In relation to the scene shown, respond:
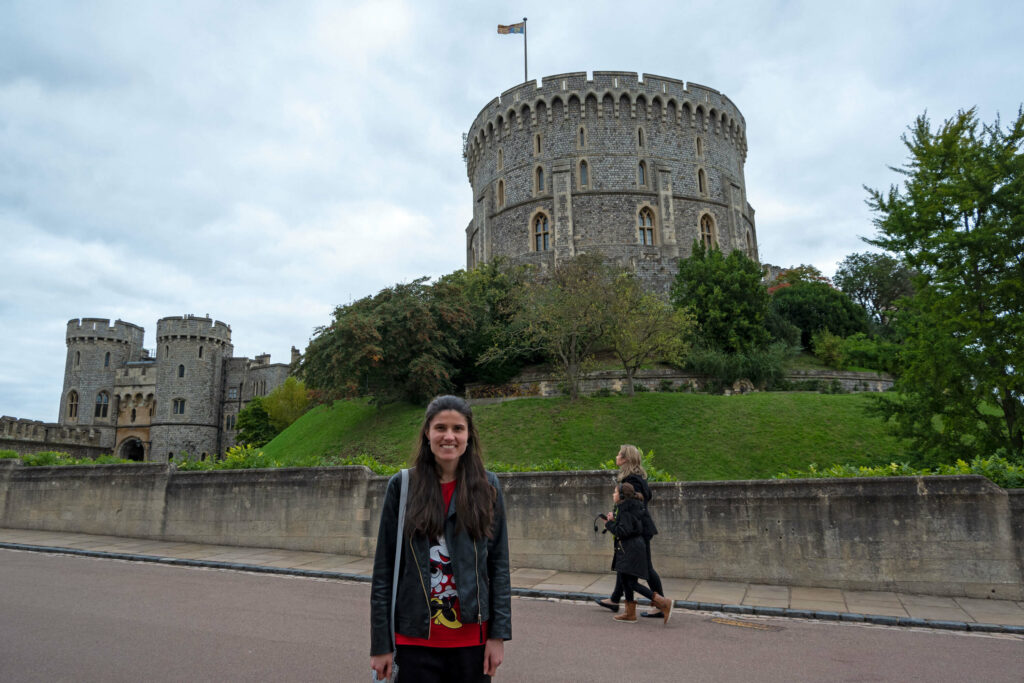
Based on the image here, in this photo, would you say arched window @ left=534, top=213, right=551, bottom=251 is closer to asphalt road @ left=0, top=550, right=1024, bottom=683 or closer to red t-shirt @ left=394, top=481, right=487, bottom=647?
asphalt road @ left=0, top=550, right=1024, bottom=683

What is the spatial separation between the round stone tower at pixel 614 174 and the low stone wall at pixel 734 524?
3371 centimetres

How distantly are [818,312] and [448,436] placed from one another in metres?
42.7

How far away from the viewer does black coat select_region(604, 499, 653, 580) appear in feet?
23.6

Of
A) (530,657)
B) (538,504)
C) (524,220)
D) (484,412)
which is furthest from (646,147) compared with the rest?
(530,657)

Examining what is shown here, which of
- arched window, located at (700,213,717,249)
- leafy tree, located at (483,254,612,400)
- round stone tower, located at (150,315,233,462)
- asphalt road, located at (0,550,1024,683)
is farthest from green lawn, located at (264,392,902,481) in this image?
round stone tower, located at (150,315,233,462)

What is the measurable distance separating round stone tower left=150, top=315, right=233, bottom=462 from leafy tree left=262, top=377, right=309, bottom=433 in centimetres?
1785

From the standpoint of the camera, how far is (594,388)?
104 ft

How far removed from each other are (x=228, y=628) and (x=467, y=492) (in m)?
5.10

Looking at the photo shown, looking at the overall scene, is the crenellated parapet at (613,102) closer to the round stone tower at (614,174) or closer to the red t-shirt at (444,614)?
the round stone tower at (614,174)

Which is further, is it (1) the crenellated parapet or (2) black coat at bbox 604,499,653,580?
(1) the crenellated parapet

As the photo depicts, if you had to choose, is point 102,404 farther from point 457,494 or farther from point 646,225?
point 457,494

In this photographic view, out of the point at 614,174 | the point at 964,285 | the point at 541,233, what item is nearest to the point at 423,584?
the point at 964,285

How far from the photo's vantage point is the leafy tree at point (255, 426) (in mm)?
51406

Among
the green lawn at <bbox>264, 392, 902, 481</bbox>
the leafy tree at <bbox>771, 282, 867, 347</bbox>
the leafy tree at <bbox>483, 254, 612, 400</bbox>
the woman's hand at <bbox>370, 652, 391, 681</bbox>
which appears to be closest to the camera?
the woman's hand at <bbox>370, 652, 391, 681</bbox>
